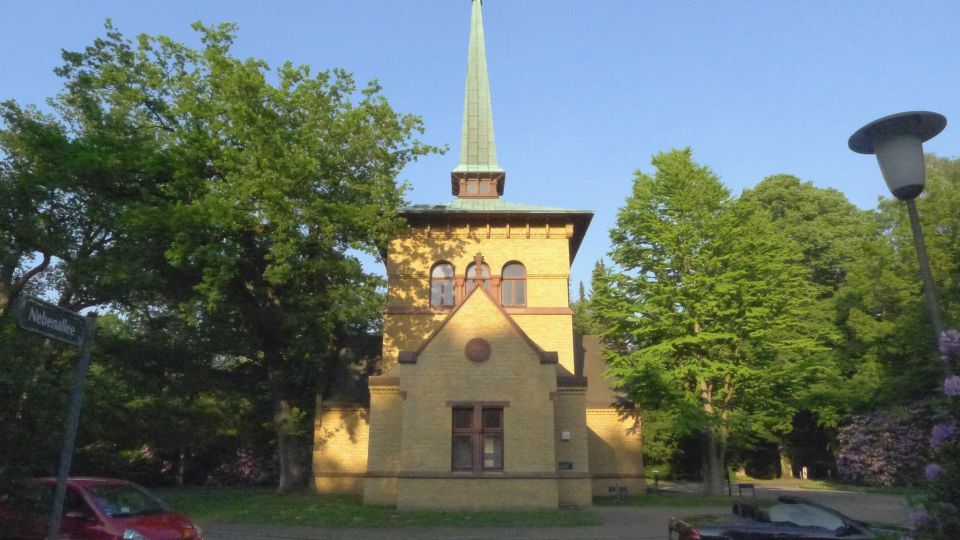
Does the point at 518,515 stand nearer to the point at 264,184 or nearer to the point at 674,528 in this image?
the point at 674,528

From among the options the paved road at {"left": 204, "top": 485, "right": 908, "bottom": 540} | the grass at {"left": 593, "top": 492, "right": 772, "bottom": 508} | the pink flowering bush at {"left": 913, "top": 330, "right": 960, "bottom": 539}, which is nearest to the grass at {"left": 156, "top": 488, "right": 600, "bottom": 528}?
the paved road at {"left": 204, "top": 485, "right": 908, "bottom": 540}

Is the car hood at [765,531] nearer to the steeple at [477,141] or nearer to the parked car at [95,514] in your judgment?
the parked car at [95,514]

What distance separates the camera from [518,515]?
17.2 meters

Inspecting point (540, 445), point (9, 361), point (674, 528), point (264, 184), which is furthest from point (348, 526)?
point (264, 184)

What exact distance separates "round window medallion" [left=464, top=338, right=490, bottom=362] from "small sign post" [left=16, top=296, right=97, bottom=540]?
13.4 meters

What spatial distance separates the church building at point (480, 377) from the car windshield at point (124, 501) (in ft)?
28.4

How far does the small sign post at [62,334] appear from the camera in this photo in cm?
610

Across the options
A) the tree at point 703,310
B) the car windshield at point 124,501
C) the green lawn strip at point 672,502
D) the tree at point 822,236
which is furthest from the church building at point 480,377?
the tree at point 822,236

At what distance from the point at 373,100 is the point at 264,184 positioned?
5.58 m

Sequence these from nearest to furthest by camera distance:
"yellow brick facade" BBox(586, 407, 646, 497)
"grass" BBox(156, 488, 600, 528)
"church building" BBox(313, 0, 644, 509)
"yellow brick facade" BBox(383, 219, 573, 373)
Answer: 1. "grass" BBox(156, 488, 600, 528)
2. "church building" BBox(313, 0, 644, 509)
3. "yellow brick facade" BBox(383, 219, 573, 373)
4. "yellow brick facade" BBox(586, 407, 646, 497)

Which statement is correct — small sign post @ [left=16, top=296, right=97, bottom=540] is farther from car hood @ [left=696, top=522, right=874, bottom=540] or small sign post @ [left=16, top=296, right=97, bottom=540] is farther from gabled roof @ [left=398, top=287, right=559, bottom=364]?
gabled roof @ [left=398, top=287, right=559, bottom=364]

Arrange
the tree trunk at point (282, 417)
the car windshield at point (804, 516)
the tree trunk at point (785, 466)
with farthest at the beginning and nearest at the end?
the tree trunk at point (785, 466)
the tree trunk at point (282, 417)
the car windshield at point (804, 516)

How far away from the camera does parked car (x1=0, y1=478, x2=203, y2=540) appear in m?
7.82

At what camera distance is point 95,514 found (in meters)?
9.55
